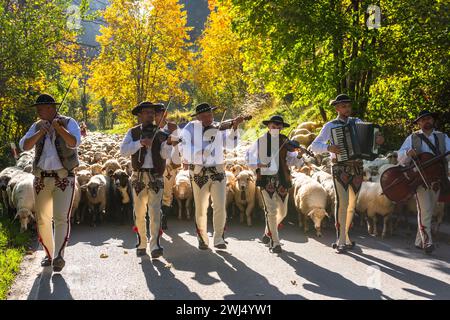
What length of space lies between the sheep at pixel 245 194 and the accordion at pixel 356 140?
3.37 metres

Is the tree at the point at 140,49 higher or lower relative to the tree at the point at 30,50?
higher

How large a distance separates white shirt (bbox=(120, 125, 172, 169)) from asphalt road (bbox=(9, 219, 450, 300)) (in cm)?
144

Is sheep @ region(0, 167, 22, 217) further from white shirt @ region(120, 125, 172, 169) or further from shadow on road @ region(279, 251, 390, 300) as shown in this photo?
shadow on road @ region(279, 251, 390, 300)

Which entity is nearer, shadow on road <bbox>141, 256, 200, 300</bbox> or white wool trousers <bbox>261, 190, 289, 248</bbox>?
shadow on road <bbox>141, 256, 200, 300</bbox>

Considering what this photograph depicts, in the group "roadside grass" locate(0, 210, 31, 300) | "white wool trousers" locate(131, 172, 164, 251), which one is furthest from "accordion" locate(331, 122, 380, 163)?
"roadside grass" locate(0, 210, 31, 300)

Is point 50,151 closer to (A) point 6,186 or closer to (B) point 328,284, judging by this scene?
(B) point 328,284

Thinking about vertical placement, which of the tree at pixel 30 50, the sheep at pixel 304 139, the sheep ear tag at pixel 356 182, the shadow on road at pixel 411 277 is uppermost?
the tree at pixel 30 50

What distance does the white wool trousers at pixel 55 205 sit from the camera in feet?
21.5

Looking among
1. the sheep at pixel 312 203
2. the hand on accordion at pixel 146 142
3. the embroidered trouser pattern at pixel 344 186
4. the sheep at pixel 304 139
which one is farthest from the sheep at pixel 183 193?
the sheep at pixel 304 139

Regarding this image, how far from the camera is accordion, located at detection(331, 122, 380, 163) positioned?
25.3 ft

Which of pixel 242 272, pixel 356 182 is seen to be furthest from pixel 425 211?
pixel 242 272

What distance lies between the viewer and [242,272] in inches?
271

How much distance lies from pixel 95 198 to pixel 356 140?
580 cm

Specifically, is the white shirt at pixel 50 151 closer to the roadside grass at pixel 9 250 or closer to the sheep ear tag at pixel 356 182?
the roadside grass at pixel 9 250
